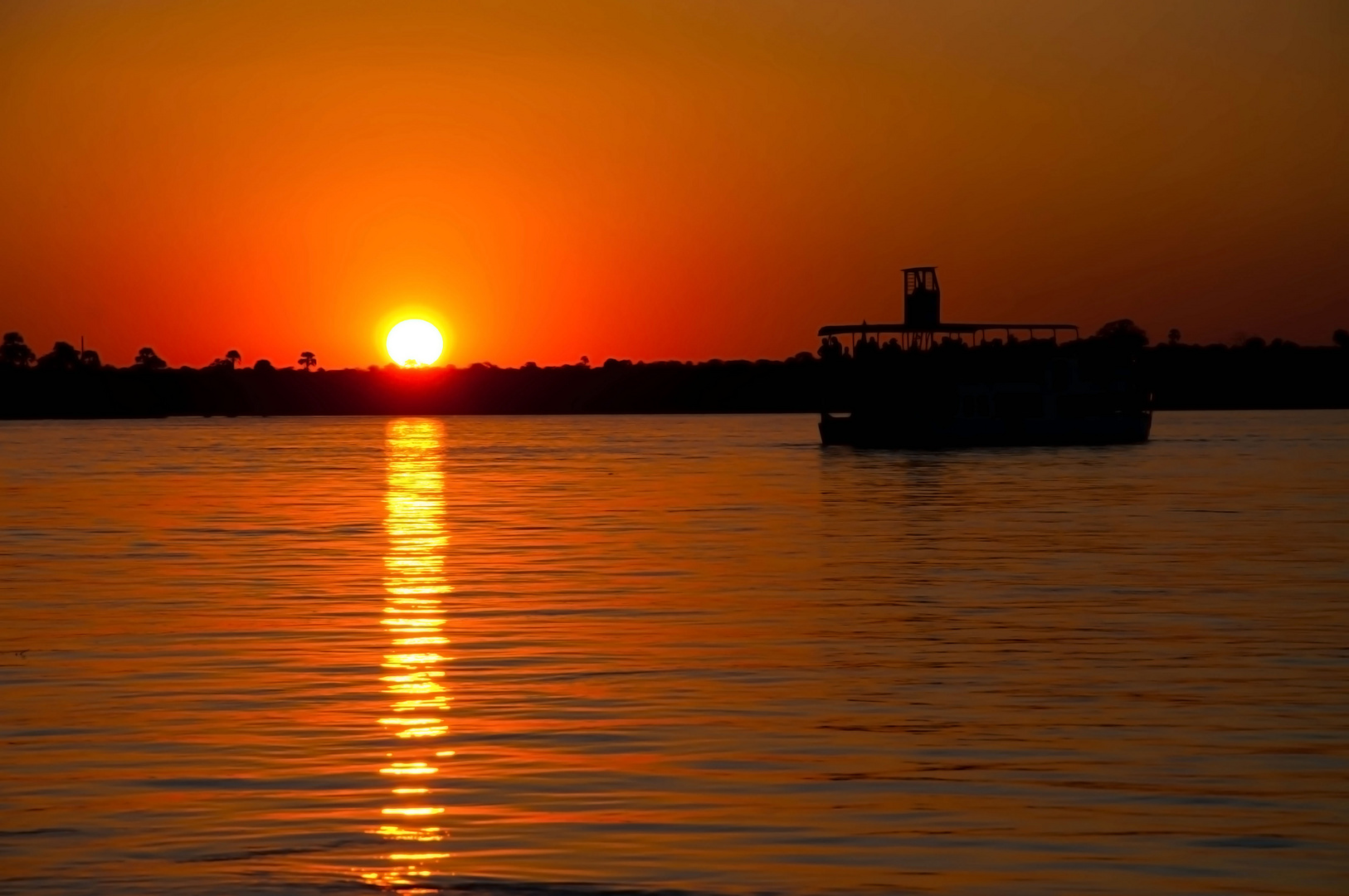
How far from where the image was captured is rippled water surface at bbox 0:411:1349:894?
13258 millimetres

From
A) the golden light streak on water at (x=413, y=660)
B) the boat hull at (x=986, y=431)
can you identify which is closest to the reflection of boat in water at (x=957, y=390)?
the boat hull at (x=986, y=431)

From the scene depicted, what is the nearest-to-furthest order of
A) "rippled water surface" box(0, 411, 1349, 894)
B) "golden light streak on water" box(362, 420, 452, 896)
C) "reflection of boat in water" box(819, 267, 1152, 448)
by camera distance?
"rippled water surface" box(0, 411, 1349, 894), "golden light streak on water" box(362, 420, 452, 896), "reflection of boat in water" box(819, 267, 1152, 448)

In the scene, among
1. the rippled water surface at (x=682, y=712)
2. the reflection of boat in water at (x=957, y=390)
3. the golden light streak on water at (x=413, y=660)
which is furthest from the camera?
the reflection of boat in water at (x=957, y=390)

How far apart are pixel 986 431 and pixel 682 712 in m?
98.8

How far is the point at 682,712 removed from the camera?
19.6 metres

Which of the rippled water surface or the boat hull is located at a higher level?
the rippled water surface

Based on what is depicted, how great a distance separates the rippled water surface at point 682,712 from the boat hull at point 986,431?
65.2 meters

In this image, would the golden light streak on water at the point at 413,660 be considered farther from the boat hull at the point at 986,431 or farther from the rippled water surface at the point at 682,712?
the boat hull at the point at 986,431

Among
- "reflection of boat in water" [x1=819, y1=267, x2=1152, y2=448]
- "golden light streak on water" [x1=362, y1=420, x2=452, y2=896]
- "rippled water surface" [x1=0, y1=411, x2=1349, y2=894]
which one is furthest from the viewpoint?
"reflection of boat in water" [x1=819, y1=267, x2=1152, y2=448]

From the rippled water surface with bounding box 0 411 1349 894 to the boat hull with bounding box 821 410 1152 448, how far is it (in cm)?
6520

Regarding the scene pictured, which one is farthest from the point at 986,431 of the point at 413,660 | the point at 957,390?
the point at 413,660

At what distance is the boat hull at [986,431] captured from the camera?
377 feet

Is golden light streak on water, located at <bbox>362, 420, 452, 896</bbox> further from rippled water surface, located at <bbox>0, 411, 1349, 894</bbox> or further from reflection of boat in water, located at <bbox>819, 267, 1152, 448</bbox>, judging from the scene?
reflection of boat in water, located at <bbox>819, 267, 1152, 448</bbox>

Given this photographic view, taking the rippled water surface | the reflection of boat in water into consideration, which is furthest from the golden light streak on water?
the reflection of boat in water
